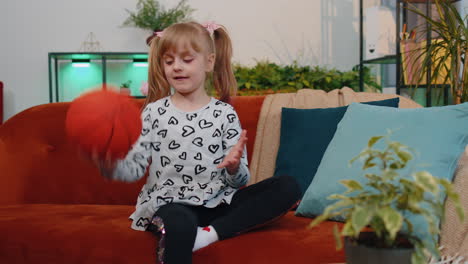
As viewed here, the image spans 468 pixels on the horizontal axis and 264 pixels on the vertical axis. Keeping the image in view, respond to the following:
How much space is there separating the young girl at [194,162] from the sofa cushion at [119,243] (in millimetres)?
50

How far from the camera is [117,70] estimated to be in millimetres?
5273

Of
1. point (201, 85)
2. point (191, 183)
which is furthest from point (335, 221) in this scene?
point (201, 85)

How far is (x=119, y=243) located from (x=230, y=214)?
1.10 ft

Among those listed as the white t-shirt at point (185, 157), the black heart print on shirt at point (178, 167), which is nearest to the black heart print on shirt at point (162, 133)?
the white t-shirt at point (185, 157)

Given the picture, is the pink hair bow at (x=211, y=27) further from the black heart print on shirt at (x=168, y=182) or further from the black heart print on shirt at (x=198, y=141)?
the black heart print on shirt at (x=168, y=182)

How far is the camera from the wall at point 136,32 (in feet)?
17.1

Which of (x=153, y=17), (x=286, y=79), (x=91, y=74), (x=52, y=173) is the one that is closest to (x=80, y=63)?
(x=91, y=74)

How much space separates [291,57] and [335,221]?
160 inches

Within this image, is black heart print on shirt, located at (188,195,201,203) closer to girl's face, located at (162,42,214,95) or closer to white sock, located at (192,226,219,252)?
white sock, located at (192,226,219,252)

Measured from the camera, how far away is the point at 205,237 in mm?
1362

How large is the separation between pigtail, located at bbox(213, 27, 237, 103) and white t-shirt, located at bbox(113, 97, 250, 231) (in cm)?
20

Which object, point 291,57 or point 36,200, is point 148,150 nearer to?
point 36,200

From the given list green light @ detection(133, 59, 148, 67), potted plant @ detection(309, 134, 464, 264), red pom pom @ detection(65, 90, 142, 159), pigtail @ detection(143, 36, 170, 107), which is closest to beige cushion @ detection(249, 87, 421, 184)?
pigtail @ detection(143, 36, 170, 107)

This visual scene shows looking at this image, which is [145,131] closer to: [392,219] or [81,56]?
[392,219]
